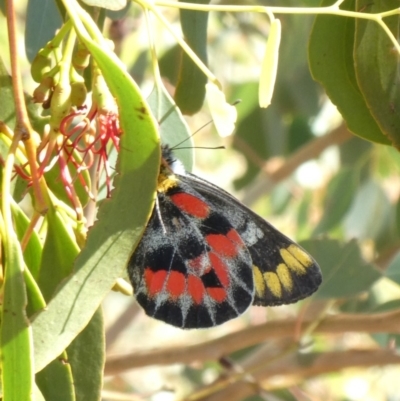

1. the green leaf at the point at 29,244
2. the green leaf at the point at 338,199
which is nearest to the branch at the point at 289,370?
the green leaf at the point at 338,199

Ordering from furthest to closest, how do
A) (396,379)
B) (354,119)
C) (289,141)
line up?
(396,379), (289,141), (354,119)

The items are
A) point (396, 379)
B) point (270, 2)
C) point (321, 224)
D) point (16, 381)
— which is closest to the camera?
point (16, 381)

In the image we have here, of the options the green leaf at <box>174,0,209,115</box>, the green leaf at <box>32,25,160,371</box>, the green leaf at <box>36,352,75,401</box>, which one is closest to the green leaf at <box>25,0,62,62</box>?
the green leaf at <box>174,0,209,115</box>

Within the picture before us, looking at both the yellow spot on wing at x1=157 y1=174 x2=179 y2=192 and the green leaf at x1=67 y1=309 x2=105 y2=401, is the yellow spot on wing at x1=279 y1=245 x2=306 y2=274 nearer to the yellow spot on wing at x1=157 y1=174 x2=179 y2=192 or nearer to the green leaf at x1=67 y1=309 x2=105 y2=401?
the yellow spot on wing at x1=157 y1=174 x2=179 y2=192

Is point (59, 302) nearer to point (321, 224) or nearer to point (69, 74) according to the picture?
point (69, 74)

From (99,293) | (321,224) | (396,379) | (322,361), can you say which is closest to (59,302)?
(99,293)

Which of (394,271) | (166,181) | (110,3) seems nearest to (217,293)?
(166,181)

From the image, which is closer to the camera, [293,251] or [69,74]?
[69,74]

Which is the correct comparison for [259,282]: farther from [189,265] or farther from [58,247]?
[58,247]
